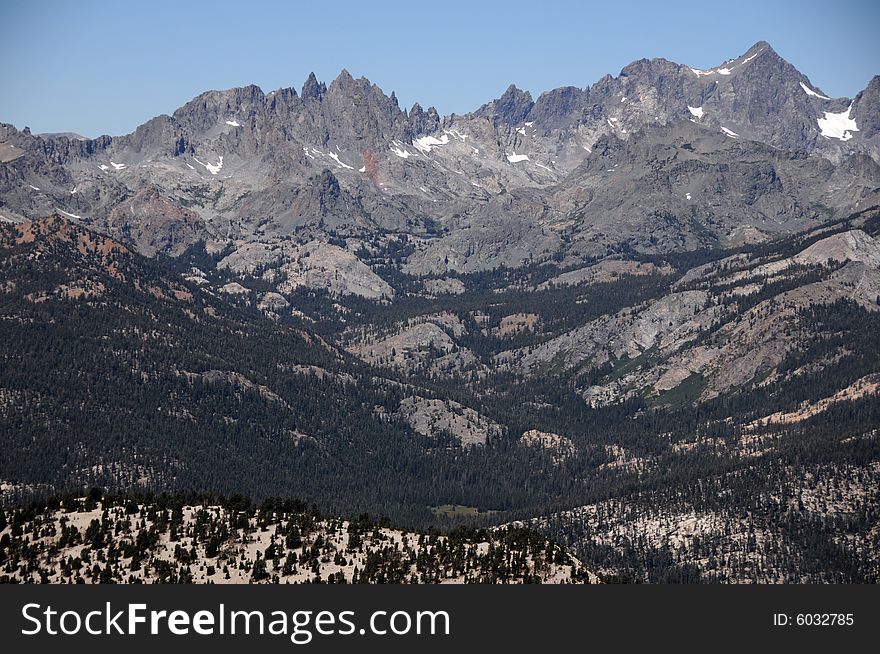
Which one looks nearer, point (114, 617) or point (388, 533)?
point (114, 617)

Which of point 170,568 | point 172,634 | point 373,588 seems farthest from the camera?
point 170,568

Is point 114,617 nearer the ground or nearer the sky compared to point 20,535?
nearer the ground

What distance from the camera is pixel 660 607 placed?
135 meters

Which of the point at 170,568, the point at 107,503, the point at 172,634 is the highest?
the point at 107,503

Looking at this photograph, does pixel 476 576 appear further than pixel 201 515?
No

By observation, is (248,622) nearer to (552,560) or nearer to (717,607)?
(717,607)

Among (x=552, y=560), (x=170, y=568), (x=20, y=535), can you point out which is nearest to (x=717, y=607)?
(x=552, y=560)

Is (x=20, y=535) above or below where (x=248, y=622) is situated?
above

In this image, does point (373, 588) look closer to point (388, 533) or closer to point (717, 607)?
point (717, 607)

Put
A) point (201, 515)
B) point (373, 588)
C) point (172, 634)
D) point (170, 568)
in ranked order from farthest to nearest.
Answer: point (201, 515)
point (170, 568)
point (373, 588)
point (172, 634)

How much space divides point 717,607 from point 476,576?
42.1m

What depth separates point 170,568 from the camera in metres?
170

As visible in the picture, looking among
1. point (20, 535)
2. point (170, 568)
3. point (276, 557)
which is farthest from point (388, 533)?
point (20, 535)

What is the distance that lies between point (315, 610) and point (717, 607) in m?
37.8
